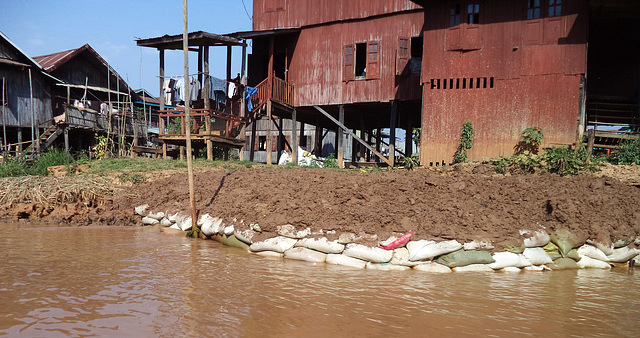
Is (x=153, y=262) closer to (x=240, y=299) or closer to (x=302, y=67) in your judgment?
(x=240, y=299)

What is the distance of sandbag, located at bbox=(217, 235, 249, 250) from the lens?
6773 mm

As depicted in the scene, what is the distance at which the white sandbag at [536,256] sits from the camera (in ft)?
19.5

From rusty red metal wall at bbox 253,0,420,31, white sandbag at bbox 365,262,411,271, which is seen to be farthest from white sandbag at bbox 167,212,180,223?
rusty red metal wall at bbox 253,0,420,31

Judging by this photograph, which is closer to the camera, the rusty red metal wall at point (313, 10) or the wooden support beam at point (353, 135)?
the wooden support beam at point (353, 135)

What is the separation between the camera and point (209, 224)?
7.44 meters

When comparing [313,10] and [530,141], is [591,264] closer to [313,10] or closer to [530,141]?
[530,141]

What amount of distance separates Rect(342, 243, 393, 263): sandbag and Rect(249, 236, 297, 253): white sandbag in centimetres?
91

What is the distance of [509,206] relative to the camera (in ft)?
21.9

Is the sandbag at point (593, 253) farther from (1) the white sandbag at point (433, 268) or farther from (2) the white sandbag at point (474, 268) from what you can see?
(1) the white sandbag at point (433, 268)

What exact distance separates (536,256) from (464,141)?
20.7 feet

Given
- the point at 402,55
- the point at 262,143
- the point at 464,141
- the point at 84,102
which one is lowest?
the point at 262,143

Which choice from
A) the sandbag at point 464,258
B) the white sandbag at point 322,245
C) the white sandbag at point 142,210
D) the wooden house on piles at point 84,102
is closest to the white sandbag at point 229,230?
the white sandbag at point 322,245

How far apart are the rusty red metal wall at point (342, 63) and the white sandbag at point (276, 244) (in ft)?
28.9

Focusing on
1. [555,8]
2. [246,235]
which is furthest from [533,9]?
[246,235]
